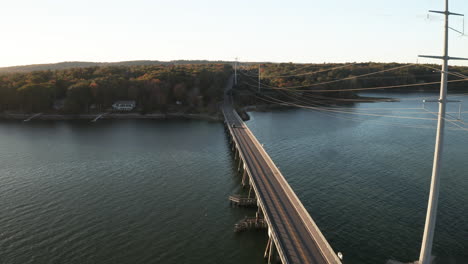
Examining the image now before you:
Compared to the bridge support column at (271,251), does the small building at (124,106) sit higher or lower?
higher

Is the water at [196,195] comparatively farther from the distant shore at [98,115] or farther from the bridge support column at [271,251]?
the distant shore at [98,115]

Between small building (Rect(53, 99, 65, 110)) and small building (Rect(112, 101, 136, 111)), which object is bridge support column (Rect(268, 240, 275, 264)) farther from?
small building (Rect(53, 99, 65, 110))

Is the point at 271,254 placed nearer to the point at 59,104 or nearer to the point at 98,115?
the point at 98,115

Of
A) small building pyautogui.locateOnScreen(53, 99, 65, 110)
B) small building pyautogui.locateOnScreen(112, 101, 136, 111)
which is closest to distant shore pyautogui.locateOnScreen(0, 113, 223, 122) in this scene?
small building pyautogui.locateOnScreen(112, 101, 136, 111)

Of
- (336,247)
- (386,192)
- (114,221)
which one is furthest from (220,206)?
(386,192)

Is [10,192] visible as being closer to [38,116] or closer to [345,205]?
[345,205]

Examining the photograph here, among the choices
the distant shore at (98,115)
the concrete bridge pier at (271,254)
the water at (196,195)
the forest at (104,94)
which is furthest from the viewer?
the forest at (104,94)

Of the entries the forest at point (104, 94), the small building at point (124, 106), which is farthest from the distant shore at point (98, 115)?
the small building at point (124, 106)
